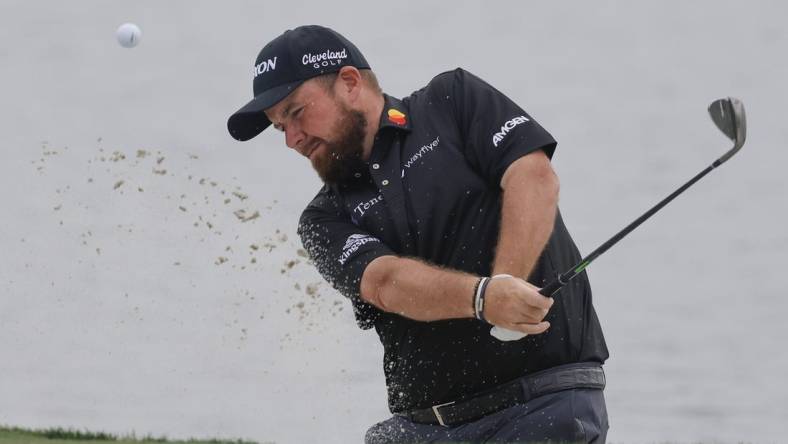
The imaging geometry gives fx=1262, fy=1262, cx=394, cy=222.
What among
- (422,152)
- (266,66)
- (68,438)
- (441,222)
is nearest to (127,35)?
(68,438)

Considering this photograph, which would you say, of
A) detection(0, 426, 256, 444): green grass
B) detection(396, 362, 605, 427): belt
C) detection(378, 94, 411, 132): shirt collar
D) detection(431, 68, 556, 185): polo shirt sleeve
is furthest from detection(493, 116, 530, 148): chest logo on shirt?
detection(0, 426, 256, 444): green grass

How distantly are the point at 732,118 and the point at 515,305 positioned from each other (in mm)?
887

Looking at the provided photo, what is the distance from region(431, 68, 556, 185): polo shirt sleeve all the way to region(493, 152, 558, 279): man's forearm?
48 mm

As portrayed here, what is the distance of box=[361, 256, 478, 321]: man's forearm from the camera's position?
129 inches

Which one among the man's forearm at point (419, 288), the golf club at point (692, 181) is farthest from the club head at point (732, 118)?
the man's forearm at point (419, 288)

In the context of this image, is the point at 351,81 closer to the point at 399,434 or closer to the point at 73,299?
the point at 399,434

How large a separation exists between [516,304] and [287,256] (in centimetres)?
636

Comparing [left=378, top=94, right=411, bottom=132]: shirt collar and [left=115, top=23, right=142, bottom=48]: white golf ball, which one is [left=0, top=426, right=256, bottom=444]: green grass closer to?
[left=378, top=94, right=411, bottom=132]: shirt collar

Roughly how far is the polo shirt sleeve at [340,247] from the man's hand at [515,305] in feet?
1.37

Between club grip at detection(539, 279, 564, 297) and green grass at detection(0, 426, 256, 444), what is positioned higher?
club grip at detection(539, 279, 564, 297)

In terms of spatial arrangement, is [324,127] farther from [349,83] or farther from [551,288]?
[551,288]

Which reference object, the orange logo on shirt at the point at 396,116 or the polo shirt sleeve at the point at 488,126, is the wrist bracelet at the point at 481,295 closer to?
the polo shirt sleeve at the point at 488,126

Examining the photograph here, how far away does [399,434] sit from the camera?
3830 mm

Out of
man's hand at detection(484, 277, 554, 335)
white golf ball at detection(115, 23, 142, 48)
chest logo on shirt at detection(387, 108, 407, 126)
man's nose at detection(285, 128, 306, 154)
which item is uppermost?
white golf ball at detection(115, 23, 142, 48)
